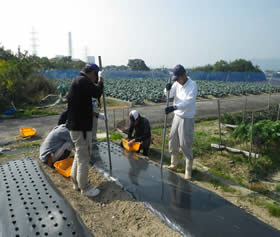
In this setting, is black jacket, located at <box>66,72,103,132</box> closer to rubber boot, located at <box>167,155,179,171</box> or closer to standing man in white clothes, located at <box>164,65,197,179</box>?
standing man in white clothes, located at <box>164,65,197,179</box>

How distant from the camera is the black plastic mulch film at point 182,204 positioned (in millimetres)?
2539

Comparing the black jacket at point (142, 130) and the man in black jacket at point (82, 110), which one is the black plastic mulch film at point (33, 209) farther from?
the black jacket at point (142, 130)

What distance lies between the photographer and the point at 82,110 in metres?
3.08

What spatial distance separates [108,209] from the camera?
312 cm

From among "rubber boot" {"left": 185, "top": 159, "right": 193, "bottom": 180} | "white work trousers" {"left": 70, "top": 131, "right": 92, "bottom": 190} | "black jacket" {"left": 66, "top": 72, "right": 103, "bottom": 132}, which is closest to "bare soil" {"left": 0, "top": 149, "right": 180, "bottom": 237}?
"white work trousers" {"left": 70, "top": 131, "right": 92, "bottom": 190}

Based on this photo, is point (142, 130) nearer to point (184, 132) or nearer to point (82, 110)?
point (184, 132)

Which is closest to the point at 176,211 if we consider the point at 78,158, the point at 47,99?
the point at 78,158

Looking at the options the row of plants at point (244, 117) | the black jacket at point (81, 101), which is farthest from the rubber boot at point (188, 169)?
the row of plants at point (244, 117)

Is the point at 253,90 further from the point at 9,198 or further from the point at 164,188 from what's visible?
the point at 9,198

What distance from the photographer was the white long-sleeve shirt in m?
3.59

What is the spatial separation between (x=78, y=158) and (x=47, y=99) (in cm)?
1082

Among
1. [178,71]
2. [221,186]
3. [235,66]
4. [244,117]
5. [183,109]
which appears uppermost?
[235,66]

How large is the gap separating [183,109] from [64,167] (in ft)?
8.02

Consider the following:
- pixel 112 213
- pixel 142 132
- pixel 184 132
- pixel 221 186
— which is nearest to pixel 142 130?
pixel 142 132
